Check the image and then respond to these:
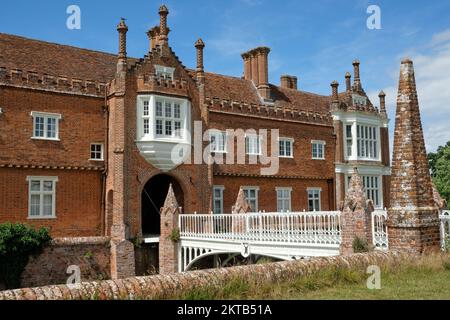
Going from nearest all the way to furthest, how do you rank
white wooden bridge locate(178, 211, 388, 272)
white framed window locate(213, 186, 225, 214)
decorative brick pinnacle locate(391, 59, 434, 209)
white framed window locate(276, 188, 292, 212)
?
decorative brick pinnacle locate(391, 59, 434, 209) → white wooden bridge locate(178, 211, 388, 272) → white framed window locate(213, 186, 225, 214) → white framed window locate(276, 188, 292, 212)

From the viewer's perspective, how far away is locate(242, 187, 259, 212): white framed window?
2972 centimetres

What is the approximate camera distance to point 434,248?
11.4 meters

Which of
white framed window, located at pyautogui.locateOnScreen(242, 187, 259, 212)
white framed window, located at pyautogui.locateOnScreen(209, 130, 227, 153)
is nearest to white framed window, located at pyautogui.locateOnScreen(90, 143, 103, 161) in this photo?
white framed window, located at pyautogui.locateOnScreen(209, 130, 227, 153)

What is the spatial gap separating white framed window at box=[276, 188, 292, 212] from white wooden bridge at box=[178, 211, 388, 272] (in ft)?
27.5

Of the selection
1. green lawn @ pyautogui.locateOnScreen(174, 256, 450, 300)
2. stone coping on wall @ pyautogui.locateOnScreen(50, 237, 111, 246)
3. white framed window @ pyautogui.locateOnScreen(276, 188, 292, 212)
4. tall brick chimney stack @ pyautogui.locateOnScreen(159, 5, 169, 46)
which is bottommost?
stone coping on wall @ pyautogui.locateOnScreen(50, 237, 111, 246)

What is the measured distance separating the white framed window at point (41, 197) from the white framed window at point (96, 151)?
2281 mm

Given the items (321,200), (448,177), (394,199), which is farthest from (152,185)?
(448,177)

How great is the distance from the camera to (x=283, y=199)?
31547 millimetres

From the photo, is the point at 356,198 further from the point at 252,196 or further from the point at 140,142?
the point at 252,196

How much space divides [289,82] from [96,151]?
21.4 m

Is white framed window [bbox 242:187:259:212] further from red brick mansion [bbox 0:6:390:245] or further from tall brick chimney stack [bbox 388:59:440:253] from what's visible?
tall brick chimney stack [bbox 388:59:440:253]

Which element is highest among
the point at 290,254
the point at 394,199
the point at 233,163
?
the point at 233,163
